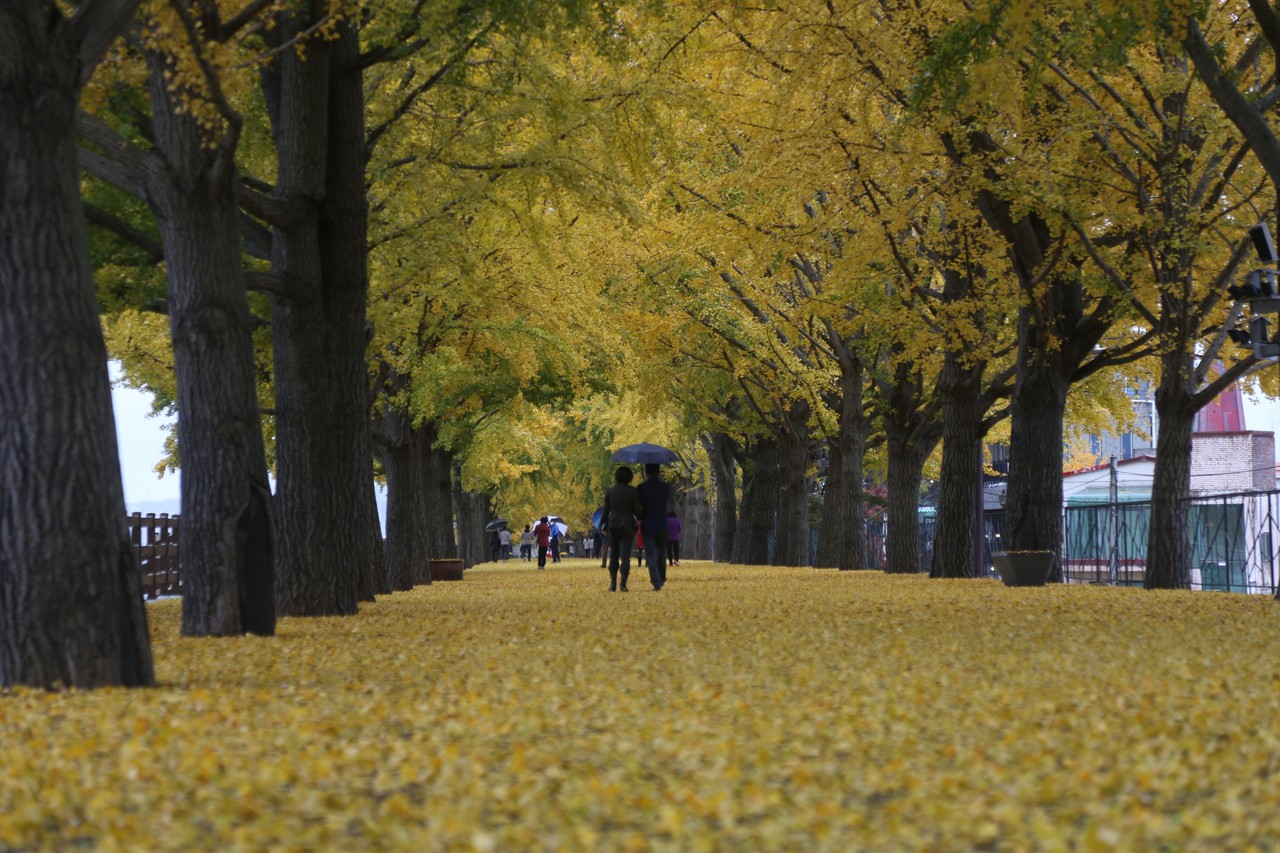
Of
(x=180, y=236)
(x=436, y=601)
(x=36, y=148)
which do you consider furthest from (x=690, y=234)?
(x=36, y=148)

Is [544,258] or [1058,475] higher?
[544,258]

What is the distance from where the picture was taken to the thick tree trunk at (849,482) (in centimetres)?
3591

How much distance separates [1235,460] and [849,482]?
781 inches

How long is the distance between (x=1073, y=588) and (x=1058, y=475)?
2.33 meters

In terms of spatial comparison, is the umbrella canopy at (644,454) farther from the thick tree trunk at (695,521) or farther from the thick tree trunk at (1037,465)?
the thick tree trunk at (695,521)

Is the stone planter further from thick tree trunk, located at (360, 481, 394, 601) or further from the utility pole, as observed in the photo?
the utility pole

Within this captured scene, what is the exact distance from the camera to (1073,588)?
22703 mm

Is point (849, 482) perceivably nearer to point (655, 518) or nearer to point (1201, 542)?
point (1201, 542)

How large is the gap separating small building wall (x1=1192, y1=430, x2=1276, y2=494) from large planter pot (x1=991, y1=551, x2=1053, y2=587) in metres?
25.3

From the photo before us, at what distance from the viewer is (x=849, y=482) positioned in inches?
1444

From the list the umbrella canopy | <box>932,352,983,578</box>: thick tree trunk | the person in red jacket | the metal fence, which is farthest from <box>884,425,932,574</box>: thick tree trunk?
the person in red jacket

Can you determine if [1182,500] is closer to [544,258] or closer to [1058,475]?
[1058,475]

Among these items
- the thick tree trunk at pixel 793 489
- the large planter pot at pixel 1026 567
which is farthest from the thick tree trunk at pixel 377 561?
the thick tree trunk at pixel 793 489

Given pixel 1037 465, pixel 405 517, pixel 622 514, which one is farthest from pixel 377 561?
pixel 1037 465
